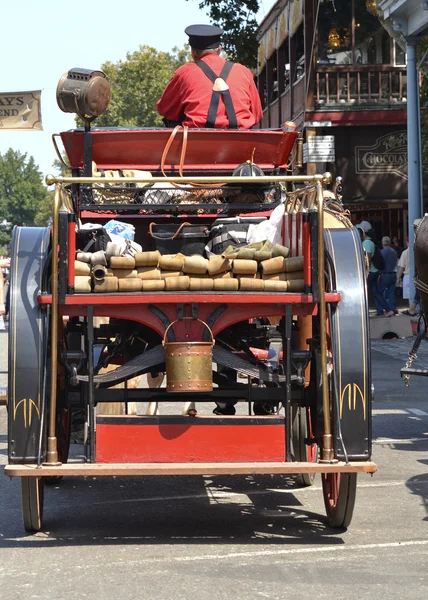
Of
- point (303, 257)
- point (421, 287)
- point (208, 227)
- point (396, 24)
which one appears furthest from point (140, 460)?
point (396, 24)

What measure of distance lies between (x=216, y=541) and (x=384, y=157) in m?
25.2

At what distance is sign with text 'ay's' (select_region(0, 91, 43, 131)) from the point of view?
2583 centimetres

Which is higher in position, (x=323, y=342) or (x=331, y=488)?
(x=323, y=342)

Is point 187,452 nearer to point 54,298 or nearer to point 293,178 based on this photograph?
point 54,298

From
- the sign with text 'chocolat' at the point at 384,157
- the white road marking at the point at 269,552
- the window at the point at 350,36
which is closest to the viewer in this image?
the white road marking at the point at 269,552

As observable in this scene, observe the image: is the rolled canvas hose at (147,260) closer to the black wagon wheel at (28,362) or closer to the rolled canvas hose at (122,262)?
the rolled canvas hose at (122,262)

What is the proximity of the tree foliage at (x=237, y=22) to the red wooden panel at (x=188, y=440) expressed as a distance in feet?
70.5

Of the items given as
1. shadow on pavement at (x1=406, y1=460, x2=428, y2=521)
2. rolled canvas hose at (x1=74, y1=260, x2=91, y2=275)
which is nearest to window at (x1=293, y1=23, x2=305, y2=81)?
shadow on pavement at (x1=406, y1=460, x2=428, y2=521)

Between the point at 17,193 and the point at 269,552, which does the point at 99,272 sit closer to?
the point at 269,552

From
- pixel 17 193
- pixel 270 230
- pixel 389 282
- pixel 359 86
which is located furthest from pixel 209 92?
pixel 17 193

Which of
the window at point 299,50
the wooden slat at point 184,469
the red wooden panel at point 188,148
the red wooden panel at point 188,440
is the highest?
the window at point 299,50

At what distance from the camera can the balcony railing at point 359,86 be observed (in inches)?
1192

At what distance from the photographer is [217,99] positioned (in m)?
8.73

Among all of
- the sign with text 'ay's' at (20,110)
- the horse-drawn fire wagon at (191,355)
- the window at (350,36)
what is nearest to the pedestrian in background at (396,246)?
the window at (350,36)
